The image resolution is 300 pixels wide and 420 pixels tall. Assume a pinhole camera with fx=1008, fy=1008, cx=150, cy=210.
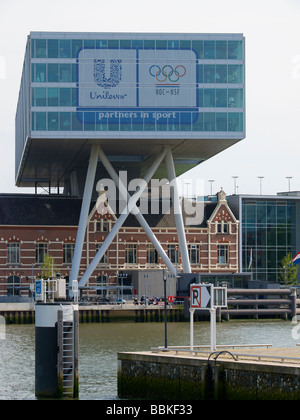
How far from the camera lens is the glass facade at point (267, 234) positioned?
120 meters

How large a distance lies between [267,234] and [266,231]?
0.39m

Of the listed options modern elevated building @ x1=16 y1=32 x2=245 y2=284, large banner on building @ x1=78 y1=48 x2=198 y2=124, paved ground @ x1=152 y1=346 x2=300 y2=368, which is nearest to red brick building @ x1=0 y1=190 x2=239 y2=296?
modern elevated building @ x1=16 y1=32 x2=245 y2=284

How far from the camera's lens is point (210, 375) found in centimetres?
3653

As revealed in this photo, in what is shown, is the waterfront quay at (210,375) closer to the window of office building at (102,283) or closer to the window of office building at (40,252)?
the window of office building at (102,283)

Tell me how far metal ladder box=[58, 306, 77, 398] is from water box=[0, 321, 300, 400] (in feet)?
5.48

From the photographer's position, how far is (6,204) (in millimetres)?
112062

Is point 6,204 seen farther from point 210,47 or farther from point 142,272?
point 210,47

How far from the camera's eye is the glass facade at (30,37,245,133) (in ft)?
327

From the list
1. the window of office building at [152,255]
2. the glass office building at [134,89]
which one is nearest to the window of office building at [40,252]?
the window of office building at [152,255]

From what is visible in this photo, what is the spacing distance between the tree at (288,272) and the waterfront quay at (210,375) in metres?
77.1

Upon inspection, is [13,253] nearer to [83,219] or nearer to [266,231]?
[83,219]

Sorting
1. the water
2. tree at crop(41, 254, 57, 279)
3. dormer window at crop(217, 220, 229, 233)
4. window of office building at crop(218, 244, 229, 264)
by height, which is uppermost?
dormer window at crop(217, 220, 229, 233)

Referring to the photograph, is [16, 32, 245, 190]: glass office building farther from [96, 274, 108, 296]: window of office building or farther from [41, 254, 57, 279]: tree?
[96, 274, 108, 296]: window of office building

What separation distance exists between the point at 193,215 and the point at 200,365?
7985 cm
